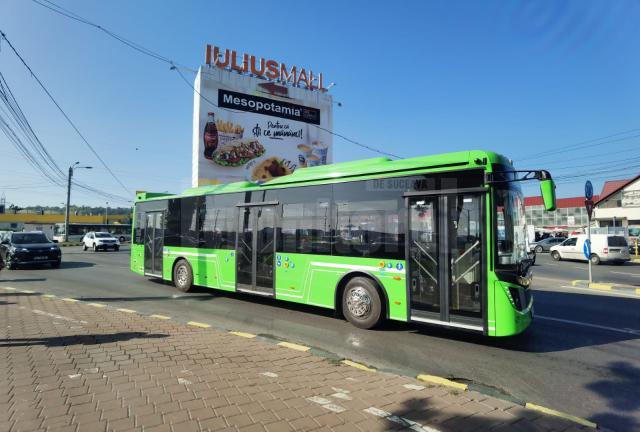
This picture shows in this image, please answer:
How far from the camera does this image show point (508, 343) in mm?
6473

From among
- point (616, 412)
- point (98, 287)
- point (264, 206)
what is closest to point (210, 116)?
point (98, 287)

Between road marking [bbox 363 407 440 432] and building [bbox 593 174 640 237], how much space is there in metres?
51.9

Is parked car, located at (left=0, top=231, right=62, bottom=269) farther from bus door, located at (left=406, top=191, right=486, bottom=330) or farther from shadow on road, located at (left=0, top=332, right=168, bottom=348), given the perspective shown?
bus door, located at (left=406, top=191, right=486, bottom=330)

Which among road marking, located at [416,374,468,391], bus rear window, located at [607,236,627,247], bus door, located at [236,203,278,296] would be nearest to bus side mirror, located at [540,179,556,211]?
road marking, located at [416,374,468,391]

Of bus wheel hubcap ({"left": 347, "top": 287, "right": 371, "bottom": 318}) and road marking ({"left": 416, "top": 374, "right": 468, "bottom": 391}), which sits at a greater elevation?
bus wheel hubcap ({"left": 347, "top": 287, "right": 371, "bottom": 318})

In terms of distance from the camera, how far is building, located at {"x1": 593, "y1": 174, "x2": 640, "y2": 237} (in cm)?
4416

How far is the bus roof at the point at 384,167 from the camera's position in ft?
20.9

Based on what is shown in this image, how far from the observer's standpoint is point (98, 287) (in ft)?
40.1

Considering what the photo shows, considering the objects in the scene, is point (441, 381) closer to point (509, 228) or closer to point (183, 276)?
point (509, 228)

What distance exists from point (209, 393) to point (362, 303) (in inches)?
154

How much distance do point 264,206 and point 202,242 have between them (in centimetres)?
268

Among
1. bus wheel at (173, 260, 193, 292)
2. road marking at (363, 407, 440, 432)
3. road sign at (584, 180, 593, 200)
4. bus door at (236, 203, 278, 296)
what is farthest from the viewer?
road sign at (584, 180, 593, 200)

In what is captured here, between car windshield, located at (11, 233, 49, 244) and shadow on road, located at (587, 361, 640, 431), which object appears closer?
shadow on road, located at (587, 361, 640, 431)

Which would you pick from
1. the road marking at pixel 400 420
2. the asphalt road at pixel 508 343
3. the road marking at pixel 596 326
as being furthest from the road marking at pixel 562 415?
the road marking at pixel 596 326
